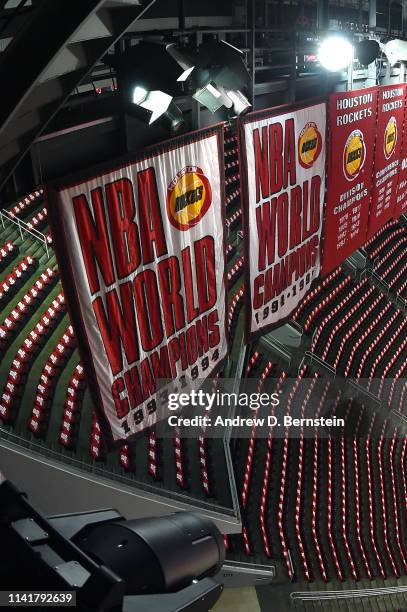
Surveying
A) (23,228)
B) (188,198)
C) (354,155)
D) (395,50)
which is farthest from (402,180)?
(23,228)

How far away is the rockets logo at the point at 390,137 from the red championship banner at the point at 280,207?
2.42 metres

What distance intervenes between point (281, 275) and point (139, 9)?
11.9 feet

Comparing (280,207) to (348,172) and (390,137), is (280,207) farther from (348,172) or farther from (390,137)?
(390,137)

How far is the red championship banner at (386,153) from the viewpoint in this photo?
876cm

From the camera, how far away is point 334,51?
26.5 ft

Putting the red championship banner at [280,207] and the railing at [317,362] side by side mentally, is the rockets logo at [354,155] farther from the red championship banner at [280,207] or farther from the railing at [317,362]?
the railing at [317,362]

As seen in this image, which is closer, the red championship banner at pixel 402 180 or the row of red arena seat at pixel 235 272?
the red championship banner at pixel 402 180

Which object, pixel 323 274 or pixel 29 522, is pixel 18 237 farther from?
pixel 29 522

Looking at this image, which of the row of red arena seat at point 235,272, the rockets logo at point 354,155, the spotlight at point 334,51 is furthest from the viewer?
the row of red arena seat at point 235,272

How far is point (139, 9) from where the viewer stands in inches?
138

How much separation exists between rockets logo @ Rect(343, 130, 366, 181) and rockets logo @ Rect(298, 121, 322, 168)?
848 mm

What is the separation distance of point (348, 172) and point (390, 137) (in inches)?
73.3

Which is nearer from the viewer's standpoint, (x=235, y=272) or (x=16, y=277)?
(x=16, y=277)

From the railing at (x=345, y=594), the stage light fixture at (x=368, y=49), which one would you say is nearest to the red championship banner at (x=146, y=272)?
the railing at (x=345, y=594)
